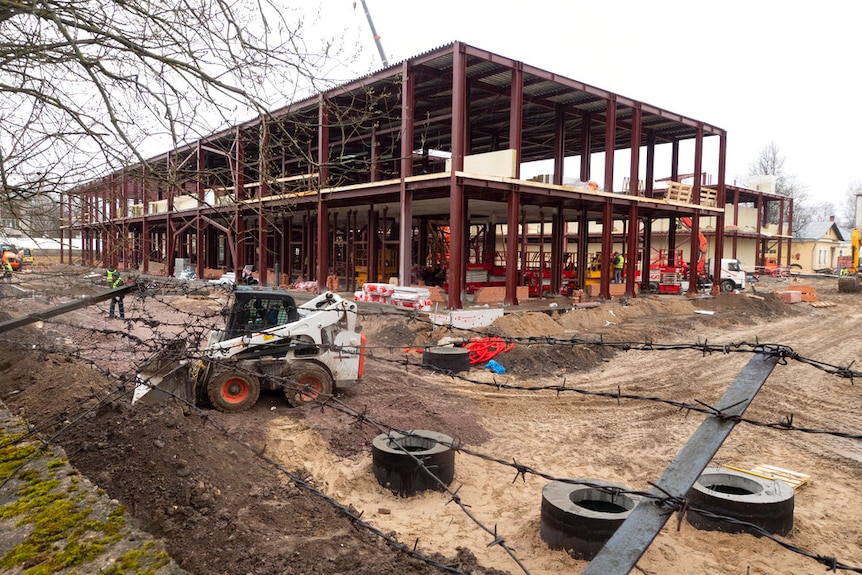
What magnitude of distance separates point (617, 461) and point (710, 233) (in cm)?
4213

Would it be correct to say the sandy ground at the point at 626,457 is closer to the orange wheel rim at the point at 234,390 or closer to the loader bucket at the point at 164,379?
the orange wheel rim at the point at 234,390

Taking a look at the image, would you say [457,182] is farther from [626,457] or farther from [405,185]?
[626,457]

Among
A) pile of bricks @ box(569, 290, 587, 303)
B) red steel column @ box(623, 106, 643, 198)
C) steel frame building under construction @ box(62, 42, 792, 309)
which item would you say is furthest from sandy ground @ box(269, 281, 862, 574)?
red steel column @ box(623, 106, 643, 198)

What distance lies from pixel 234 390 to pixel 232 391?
3cm

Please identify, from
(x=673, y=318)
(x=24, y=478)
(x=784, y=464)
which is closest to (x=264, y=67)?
(x=24, y=478)

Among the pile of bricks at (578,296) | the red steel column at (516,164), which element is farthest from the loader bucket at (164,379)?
the pile of bricks at (578,296)

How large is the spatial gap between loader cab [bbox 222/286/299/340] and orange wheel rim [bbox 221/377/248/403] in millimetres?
804

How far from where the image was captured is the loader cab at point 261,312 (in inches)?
369

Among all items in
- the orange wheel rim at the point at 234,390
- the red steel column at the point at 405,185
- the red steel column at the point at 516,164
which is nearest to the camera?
the orange wheel rim at the point at 234,390

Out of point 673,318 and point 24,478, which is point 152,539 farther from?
point 673,318

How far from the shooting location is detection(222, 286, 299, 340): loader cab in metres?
9.38

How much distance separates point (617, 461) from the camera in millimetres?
7883

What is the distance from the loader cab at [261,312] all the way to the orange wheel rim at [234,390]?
804 mm

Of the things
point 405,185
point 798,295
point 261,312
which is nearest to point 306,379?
point 261,312
